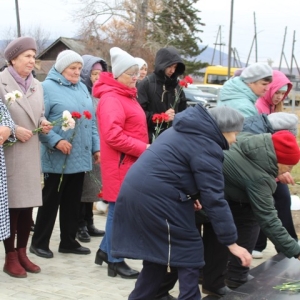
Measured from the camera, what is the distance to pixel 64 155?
5.00 metres

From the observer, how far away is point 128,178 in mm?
3447

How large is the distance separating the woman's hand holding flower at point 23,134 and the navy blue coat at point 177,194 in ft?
4.12

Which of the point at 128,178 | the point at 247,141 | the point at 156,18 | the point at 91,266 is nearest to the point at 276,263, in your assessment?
the point at 247,141

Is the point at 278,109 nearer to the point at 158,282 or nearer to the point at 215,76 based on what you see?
the point at 158,282

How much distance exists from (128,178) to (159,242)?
0.41 meters

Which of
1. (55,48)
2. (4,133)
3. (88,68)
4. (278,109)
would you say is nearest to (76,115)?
→ (4,133)

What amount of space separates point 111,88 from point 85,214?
1.84 meters

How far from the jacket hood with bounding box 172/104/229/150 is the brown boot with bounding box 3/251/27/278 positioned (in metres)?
1.93

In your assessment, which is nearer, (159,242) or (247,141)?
(159,242)

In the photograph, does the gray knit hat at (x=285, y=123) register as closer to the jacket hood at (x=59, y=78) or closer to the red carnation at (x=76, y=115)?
the red carnation at (x=76, y=115)

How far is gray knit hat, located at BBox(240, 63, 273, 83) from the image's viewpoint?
507 centimetres

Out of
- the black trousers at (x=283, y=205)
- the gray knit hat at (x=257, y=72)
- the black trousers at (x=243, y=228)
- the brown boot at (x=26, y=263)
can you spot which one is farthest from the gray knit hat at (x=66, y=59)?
the black trousers at (x=283, y=205)

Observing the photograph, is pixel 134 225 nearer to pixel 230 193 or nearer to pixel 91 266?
pixel 230 193

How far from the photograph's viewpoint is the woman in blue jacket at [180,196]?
3.28 m
